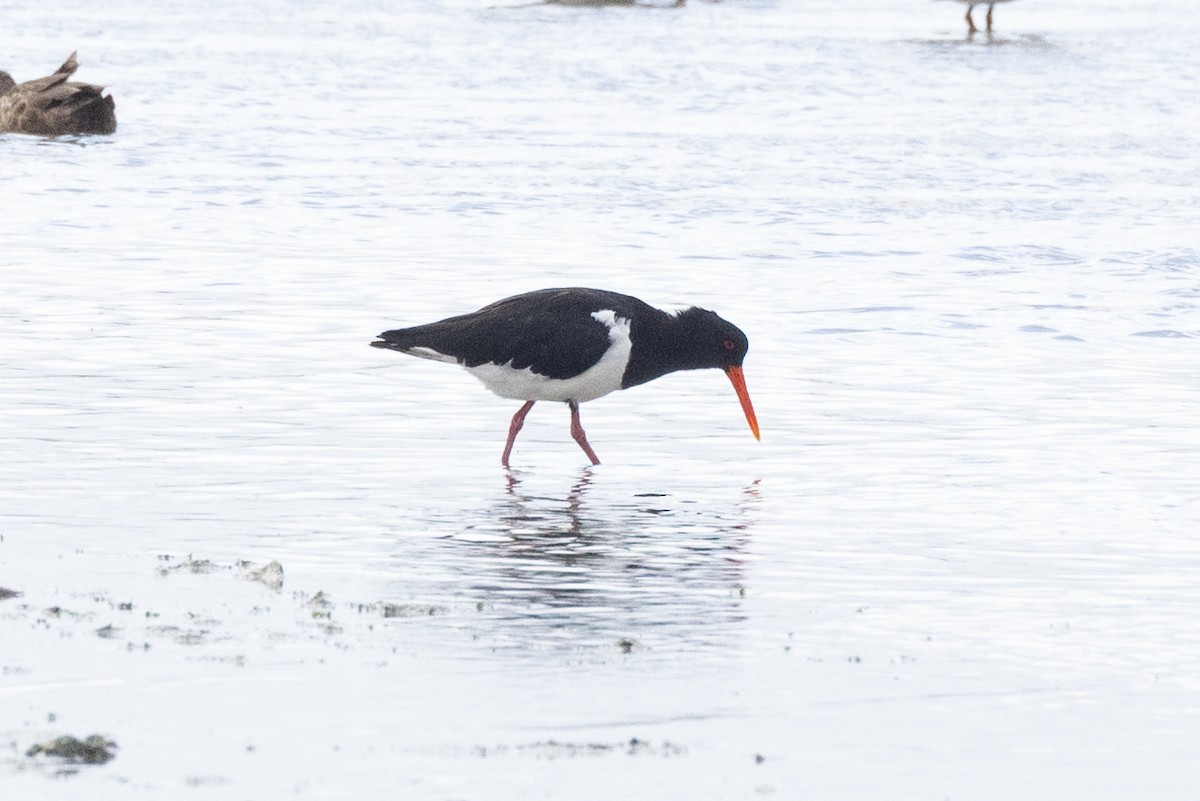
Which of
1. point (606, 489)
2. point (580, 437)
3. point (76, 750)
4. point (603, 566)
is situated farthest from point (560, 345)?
point (76, 750)

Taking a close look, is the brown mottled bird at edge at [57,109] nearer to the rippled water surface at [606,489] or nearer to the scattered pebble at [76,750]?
the rippled water surface at [606,489]

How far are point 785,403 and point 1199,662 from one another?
4.63m

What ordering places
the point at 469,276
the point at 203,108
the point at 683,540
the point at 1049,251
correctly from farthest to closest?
the point at 203,108 < the point at 1049,251 < the point at 469,276 < the point at 683,540

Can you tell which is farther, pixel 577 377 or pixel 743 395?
pixel 743 395

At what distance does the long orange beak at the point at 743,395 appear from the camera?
32.6ft

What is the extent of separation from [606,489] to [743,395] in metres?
1.30

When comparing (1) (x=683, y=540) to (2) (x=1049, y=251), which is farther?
(2) (x=1049, y=251)

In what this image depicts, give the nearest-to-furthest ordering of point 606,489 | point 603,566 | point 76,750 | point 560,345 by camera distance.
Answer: point 76,750 < point 603,566 < point 606,489 < point 560,345

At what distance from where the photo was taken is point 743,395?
10094 millimetres

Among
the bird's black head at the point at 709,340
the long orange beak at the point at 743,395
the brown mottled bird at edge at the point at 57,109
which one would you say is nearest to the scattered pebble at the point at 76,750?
the long orange beak at the point at 743,395

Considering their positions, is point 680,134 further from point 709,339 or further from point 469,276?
point 709,339

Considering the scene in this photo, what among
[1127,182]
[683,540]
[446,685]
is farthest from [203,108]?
[446,685]

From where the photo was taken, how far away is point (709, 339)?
10.2 m

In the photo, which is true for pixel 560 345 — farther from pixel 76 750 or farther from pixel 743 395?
pixel 76 750
